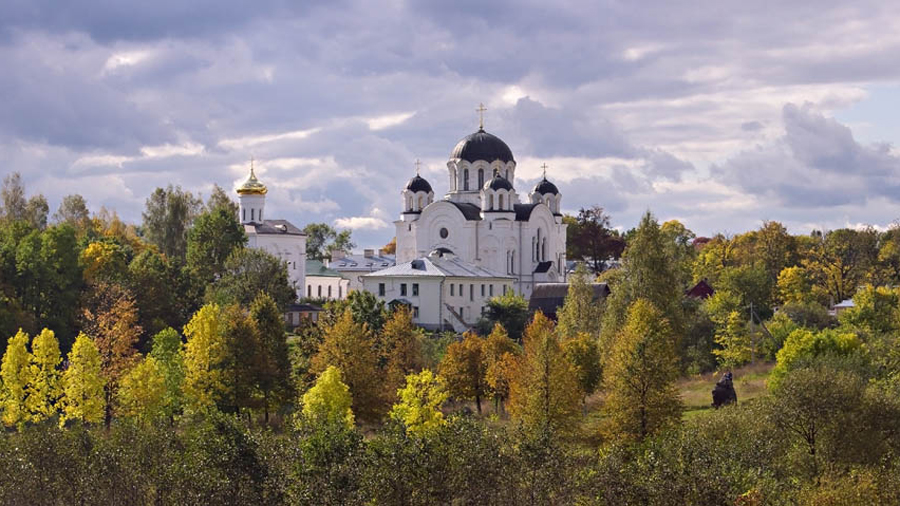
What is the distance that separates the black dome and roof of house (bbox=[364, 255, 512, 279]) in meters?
13.7

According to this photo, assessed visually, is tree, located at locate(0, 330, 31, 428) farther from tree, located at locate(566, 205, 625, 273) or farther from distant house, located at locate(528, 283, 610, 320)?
tree, located at locate(566, 205, 625, 273)

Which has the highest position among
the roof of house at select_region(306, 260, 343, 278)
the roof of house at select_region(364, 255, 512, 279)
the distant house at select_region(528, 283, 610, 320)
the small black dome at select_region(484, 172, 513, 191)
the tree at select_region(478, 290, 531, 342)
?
the small black dome at select_region(484, 172, 513, 191)

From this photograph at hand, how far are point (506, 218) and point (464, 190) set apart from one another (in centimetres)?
604

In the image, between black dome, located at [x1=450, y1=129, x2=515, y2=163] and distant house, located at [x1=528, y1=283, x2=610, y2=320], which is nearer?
distant house, located at [x1=528, y1=283, x2=610, y2=320]

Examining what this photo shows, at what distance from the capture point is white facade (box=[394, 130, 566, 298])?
84.1m

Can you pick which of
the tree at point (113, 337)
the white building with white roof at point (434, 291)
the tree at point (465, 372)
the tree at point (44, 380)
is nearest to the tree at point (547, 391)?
the tree at point (465, 372)

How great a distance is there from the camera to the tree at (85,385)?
41.6 m

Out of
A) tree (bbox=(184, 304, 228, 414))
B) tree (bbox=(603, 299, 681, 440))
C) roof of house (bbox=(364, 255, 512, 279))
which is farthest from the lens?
roof of house (bbox=(364, 255, 512, 279))

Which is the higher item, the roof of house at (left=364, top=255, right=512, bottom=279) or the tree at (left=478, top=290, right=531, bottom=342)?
the roof of house at (left=364, top=255, right=512, bottom=279)

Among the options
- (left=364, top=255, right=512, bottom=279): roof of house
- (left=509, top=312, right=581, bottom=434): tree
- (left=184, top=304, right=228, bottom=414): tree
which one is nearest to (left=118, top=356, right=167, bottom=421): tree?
(left=184, top=304, right=228, bottom=414): tree

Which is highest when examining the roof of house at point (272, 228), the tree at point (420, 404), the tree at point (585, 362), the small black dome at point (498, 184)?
the small black dome at point (498, 184)

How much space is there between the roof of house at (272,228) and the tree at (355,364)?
42.0m

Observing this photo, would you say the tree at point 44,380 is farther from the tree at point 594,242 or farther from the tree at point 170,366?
the tree at point 594,242

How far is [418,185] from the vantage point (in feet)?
290
